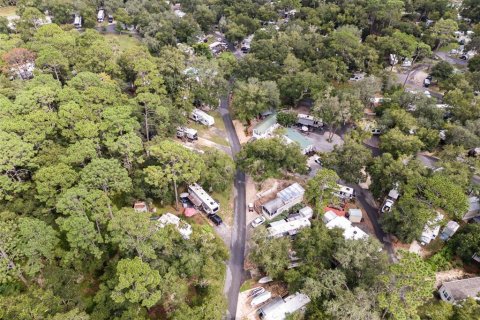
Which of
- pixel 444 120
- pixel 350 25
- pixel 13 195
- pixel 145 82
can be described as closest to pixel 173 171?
pixel 13 195

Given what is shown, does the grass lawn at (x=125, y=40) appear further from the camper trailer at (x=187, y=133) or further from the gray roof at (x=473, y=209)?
the gray roof at (x=473, y=209)

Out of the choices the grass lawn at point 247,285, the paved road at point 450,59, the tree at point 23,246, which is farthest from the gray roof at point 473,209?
the tree at point 23,246

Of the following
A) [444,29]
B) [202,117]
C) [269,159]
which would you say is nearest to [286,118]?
[202,117]

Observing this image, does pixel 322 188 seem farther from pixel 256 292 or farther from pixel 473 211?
Answer: pixel 473 211

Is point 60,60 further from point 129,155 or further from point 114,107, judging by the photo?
point 129,155

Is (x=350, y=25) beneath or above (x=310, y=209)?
above
